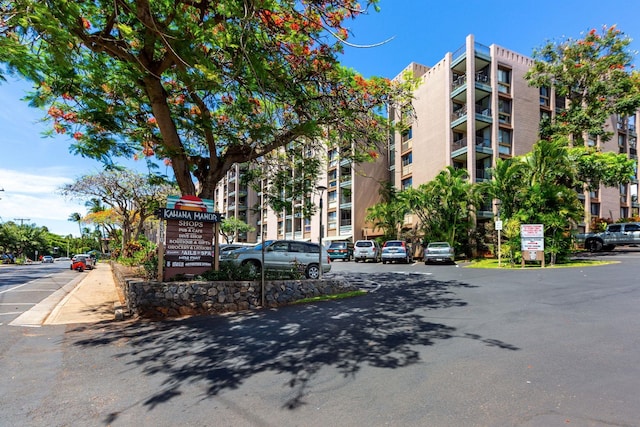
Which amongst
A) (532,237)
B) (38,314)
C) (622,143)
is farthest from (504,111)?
(38,314)

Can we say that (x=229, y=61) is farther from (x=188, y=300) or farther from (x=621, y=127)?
(x=621, y=127)

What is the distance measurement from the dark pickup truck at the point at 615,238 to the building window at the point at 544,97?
12.3 meters

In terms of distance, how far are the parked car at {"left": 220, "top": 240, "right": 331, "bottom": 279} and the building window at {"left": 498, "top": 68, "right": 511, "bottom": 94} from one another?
23.6 m

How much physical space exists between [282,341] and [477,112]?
93.8 feet

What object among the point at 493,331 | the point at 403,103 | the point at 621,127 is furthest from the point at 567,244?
the point at 621,127

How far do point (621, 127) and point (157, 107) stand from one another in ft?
158

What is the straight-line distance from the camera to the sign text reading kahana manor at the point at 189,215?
8680 mm

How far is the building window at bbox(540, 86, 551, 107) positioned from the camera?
31.2 m

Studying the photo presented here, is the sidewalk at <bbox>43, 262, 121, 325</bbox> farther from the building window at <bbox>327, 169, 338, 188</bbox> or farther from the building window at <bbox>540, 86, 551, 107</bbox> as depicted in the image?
the building window at <bbox>540, 86, 551, 107</bbox>

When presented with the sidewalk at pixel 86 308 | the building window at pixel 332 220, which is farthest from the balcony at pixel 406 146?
the sidewalk at pixel 86 308

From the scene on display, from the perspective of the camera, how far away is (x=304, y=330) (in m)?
6.77

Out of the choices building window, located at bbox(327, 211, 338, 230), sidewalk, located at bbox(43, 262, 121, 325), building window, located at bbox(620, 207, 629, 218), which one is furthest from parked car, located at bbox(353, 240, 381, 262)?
building window, located at bbox(620, 207, 629, 218)

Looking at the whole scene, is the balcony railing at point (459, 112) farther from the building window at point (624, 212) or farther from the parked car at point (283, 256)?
the building window at point (624, 212)

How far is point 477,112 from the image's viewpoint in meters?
28.8
